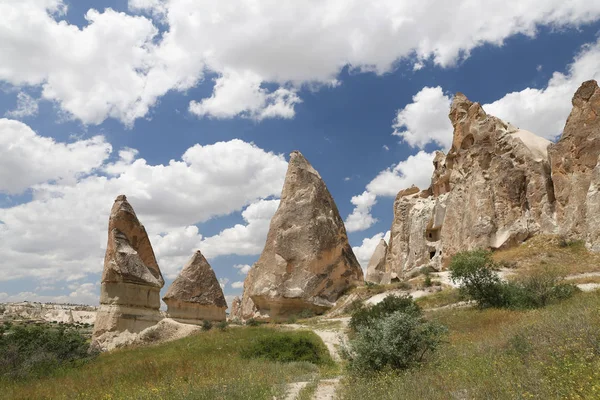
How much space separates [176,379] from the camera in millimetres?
7570

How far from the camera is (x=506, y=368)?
4984 mm

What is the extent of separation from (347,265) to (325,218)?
3.41 m

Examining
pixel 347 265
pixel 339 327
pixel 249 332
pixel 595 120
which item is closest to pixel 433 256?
pixel 347 265

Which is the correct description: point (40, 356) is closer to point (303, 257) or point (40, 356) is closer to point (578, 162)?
point (303, 257)

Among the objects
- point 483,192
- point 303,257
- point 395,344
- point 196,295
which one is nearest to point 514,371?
point 395,344

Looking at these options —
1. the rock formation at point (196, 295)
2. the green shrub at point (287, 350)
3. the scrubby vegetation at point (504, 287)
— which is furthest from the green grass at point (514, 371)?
the rock formation at point (196, 295)

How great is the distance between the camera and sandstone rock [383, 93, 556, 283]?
25.9 metres

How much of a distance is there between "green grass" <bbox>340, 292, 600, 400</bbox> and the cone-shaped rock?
18.6 metres

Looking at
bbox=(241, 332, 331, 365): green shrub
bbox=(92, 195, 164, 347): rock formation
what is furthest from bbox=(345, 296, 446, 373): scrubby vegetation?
bbox=(92, 195, 164, 347): rock formation

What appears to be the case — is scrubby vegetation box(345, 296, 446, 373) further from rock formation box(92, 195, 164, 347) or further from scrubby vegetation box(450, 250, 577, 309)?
rock formation box(92, 195, 164, 347)

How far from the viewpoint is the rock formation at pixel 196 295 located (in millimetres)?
22250

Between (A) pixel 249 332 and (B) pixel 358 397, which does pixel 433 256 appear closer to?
(A) pixel 249 332

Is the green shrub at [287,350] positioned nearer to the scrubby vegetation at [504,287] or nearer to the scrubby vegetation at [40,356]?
the scrubby vegetation at [40,356]

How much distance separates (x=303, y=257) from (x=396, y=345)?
19.5m
